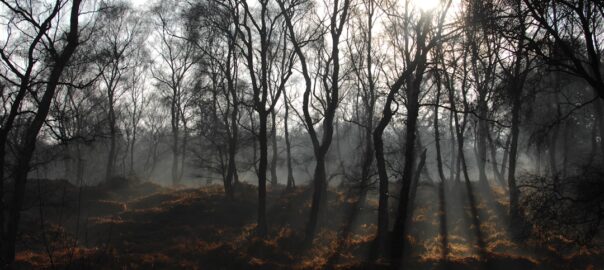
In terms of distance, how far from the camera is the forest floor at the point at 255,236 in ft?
42.0

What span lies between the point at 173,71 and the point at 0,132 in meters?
24.0

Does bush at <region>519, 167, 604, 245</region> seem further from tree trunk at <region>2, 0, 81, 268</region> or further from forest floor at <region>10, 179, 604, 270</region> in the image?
tree trunk at <region>2, 0, 81, 268</region>

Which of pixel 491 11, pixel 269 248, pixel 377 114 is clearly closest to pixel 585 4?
pixel 491 11

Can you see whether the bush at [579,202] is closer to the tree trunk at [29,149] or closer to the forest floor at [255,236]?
the forest floor at [255,236]

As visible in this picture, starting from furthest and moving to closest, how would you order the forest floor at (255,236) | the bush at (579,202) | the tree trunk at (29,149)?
the forest floor at (255,236), the tree trunk at (29,149), the bush at (579,202)

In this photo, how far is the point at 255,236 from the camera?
17203mm

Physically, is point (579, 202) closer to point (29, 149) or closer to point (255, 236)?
point (255, 236)

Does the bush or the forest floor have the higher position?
the bush

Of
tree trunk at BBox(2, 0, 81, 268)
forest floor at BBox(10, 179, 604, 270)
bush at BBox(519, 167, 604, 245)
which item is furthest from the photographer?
forest floor at BBox(10, 179, 604, 270)

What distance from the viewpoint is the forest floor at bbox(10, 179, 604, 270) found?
1280cm

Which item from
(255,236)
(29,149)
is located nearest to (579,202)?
(255,236)

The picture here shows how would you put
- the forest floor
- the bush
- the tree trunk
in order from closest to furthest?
1. the bush
2. the tree trunk
3. the forest floor

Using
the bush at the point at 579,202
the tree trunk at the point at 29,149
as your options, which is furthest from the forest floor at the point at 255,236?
the bush at the point at 579,202

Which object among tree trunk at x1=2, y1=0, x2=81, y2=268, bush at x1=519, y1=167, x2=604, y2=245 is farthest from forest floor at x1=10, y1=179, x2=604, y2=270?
bush at x1=519, y1=167, x2=604, y2=245
